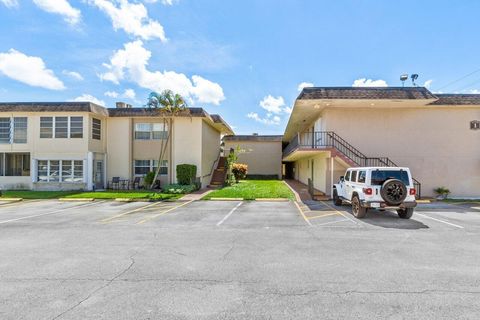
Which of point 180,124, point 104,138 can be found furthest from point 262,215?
point 104,138

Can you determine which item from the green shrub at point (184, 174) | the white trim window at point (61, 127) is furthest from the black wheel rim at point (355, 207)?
the white trim window at point (61, 127)

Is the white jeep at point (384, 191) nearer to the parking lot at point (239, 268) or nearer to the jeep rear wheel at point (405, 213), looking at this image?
the jeep rear wheel at point (405, 213)

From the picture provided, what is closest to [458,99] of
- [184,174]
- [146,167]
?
[184,174]

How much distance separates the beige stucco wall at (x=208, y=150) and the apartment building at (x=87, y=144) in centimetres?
24

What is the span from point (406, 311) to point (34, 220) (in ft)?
40.1

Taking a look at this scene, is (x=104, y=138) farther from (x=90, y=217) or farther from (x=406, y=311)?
(x=406, y=311)

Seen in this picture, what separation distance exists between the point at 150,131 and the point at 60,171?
695 centimetres

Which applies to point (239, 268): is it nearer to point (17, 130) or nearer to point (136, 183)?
point (136, 183)

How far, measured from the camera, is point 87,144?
64.5 ft

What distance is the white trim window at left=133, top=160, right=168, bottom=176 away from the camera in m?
21.4

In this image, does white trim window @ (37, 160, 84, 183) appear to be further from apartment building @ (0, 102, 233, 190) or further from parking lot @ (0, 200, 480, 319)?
parking lot @ (0, 200, 480, 319)

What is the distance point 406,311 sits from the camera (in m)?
3.86

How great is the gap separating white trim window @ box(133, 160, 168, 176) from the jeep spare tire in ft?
51.7

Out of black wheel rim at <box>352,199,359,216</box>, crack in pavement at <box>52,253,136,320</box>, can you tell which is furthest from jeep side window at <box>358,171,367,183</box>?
crack in pavement at <box>52,253,136,320</box>
